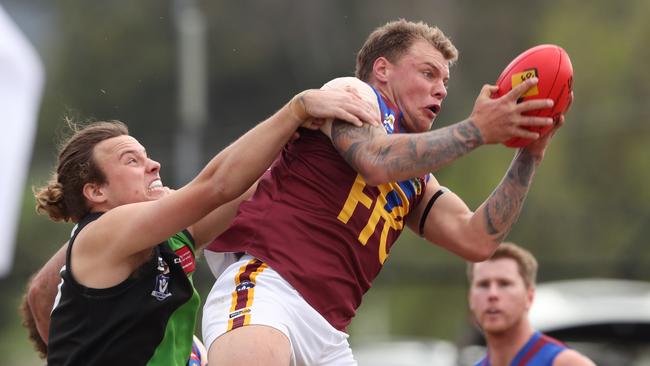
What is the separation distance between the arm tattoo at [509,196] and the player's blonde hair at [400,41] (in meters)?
0.61

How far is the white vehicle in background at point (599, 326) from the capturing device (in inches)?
490

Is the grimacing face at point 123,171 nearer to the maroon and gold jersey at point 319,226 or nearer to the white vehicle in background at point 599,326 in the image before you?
the maroon and gold jersey at point 319,226

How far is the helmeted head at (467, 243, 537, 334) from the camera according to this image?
804 cm

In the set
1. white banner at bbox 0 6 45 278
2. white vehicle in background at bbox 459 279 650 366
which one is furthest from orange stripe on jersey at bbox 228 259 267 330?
white vehicle in background at bbox 459 279 650 366

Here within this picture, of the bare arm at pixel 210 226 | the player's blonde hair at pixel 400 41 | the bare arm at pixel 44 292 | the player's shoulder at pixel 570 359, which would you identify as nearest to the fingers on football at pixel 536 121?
the player's blonde hair at pixel 400 41

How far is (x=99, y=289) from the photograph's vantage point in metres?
5.30

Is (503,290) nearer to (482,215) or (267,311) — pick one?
(482,215)

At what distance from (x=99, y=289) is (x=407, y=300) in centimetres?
1742

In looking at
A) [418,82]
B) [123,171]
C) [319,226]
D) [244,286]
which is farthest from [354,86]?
[123,171]

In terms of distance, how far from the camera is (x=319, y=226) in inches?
212

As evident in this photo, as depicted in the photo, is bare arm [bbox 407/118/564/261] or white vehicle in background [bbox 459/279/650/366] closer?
bare arm [bbox 407/118/564/261]

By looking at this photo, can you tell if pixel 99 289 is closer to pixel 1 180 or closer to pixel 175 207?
pixel 175 207

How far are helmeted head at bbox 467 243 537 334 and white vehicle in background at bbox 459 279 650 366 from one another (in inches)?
155

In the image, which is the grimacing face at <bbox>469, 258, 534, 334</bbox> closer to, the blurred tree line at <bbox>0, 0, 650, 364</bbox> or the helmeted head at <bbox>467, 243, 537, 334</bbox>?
the helmeted head at <bbox>467, 243, 537, 334</bbox>
